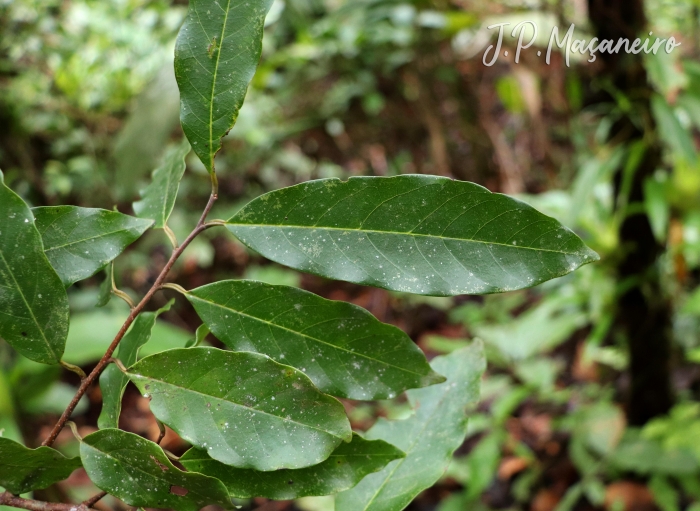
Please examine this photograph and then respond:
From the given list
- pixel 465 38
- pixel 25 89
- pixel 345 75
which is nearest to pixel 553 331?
pixel 345 75

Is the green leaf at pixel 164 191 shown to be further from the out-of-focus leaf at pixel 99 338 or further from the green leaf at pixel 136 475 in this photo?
the out-of-focus leaf at pixel 99 338

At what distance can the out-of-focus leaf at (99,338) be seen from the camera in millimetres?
1201

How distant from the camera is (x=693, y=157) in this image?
3.43 ft

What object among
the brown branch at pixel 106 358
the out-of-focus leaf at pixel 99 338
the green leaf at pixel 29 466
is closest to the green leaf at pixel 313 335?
the brown branch at pixel 106 358

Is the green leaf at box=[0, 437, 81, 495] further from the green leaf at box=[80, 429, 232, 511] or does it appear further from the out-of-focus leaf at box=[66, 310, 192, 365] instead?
the out-of-focus leaf at box=[66, 310, 192, 365]

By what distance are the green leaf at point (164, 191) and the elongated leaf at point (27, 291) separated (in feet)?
0.28

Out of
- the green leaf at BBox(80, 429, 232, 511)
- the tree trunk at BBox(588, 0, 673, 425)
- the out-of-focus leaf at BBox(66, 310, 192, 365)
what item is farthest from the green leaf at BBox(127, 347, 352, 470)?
the tree trunk at BBox(588, 0, 673, 425)

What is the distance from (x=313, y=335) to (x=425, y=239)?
0.10 meters

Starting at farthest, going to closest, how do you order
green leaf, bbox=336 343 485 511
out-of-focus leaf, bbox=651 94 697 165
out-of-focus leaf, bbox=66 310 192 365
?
out-of-focus leaf, bbox=66 310 192 365 < out-of-focus leaf, bbox=651 94 697 165 < green leaf, bbox=336 343 485 511

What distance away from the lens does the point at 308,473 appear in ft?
1.20

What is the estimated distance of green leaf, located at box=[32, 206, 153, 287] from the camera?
382 mm

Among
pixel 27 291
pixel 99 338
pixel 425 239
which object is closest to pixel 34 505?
pixel 27 291

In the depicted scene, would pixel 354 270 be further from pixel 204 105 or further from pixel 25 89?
pixel 25 89

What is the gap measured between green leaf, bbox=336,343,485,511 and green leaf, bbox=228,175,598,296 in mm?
179
